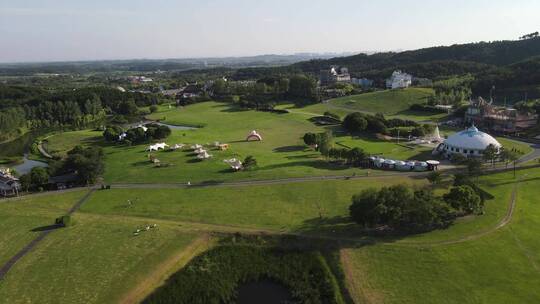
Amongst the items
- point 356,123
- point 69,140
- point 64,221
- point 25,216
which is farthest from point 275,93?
point 64,221

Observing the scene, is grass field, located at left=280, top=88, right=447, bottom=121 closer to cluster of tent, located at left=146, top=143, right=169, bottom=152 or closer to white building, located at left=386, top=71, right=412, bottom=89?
white building, located at left=386, top=71, right=412, bottom=89

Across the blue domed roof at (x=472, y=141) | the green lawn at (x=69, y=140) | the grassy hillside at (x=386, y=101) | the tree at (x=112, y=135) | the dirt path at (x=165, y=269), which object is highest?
the grassy hillside at (x=386, y=101)

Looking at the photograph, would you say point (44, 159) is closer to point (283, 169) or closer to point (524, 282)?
point (283, 169)

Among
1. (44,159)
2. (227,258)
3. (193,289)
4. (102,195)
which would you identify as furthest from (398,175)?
(44,159)

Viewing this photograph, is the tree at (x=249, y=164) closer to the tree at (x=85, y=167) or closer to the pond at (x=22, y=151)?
the tree at (x=85, y=167)

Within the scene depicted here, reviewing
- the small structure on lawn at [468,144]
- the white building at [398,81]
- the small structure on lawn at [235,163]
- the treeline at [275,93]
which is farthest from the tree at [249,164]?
the white building at [398,81]

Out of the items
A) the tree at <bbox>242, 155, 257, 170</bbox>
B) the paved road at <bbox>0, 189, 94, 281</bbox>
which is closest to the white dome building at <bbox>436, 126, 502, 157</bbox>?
the tree at <bbox>242, 155, 257, 170</bbox>
